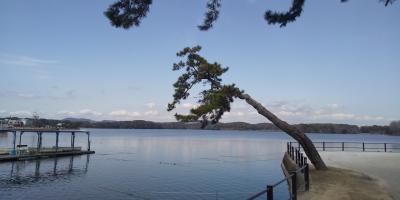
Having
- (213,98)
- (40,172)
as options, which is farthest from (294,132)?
(40,172)

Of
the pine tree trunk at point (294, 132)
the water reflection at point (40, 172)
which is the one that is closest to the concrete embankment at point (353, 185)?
the pine tree trunk at point (294, 132)

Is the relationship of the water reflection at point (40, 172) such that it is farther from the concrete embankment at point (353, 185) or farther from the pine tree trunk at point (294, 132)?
the concrete embankment at point (353, 185)

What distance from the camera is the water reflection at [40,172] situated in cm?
2886

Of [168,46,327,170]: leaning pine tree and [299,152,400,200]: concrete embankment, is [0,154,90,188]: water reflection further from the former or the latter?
[299,152,400,200]: concrete embankment

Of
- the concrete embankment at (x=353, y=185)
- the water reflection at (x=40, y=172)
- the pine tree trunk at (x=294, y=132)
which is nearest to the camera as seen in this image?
the concrete embankment at (x=353, y=185)

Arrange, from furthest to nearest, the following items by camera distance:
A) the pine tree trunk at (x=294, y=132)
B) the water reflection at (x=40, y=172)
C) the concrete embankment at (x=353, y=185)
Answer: the water reflection at (x=40, y=172), the pine tree trunk at (x=294, y=132), the concrete embankment at (x=353, y=185)

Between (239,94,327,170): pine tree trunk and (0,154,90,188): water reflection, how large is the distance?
710 inches

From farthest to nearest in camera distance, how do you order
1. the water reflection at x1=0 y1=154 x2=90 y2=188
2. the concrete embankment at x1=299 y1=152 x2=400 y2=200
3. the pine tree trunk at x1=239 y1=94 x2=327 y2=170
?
the water reflection at x1=0 y1=154 x2=90 y2=188, the pine tree trunk at x1=239 y1=94 x2=327 y2=170, the concrete embankment at x1=299 y1=152 x2=400 y2=200

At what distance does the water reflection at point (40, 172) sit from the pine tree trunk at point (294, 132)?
18.0m

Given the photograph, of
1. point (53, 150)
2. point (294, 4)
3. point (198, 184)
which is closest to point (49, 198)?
point (198, 184)

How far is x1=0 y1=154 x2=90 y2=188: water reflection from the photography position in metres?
28.9

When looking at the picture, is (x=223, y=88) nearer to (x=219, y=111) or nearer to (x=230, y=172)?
(x=219, y=111)

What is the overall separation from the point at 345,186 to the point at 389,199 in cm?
264

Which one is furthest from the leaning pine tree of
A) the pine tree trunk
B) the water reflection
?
the water reflection
